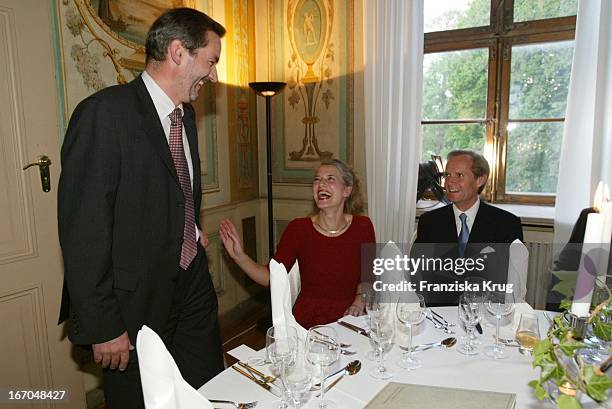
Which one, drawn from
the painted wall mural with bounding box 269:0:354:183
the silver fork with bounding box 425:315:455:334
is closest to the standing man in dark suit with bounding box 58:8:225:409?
the silver fork with bounding box 425:315:455:334

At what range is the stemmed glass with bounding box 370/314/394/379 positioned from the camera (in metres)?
1.25

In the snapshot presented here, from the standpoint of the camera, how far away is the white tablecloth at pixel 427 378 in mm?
1120

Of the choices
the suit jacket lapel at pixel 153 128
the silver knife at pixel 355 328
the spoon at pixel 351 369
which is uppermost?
the suit jacket lapel at pixel 153 128


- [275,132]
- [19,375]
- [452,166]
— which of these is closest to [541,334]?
[452,166]

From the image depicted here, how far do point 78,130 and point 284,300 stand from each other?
0.84 meters

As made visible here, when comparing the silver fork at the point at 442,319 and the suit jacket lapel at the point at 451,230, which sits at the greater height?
the suit jacket lapel at the point at 451,230

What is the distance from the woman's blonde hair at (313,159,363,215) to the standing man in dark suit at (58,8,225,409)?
778mm

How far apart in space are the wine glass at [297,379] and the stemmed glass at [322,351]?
28 mm

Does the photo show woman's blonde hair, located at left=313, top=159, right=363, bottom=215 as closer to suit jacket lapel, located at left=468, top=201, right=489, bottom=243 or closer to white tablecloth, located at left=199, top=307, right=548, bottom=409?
suit jacket lapel, located at left=468, top=201, right=489, bottom=243

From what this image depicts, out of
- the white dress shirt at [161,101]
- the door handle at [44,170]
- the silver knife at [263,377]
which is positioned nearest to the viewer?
the silver knife at [263,377]

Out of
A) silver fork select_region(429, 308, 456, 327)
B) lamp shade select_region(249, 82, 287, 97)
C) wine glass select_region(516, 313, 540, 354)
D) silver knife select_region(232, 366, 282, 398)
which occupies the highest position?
lamp shade select_region(249, 82, 287, 97)

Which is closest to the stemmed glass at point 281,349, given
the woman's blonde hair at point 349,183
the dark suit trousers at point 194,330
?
the dark suit trousers at point 194,330

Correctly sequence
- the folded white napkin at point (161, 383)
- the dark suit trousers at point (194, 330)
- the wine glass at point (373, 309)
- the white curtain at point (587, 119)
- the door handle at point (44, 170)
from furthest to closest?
the white curtain at point (587, 119), the door handle at point (44, 170), the dark suit trousers at point (194, 330), the wine glass at point (373, 309), the folded white napkin at point (161, 383)

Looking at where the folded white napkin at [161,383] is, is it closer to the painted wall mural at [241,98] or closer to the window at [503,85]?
the painted wall mural at [241,98]
